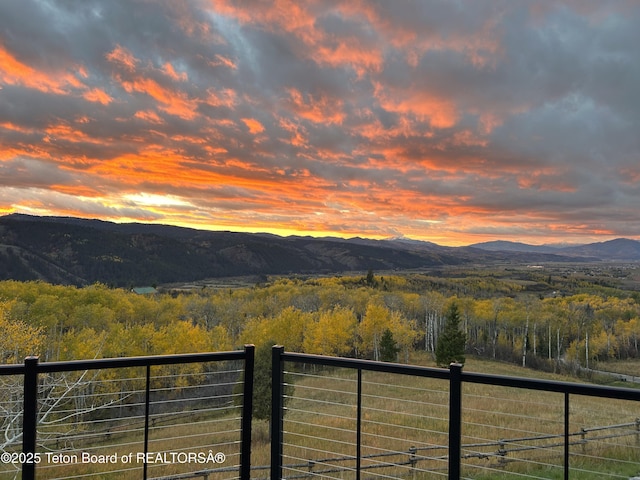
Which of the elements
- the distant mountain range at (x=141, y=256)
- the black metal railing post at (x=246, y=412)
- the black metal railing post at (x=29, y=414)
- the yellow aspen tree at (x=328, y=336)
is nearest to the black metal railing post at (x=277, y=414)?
the black metal railing post at (x=246, y=412)

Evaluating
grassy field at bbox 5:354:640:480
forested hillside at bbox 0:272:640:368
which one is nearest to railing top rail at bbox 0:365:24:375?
grassy field at bbox 5:354:640:480

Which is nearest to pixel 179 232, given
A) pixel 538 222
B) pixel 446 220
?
pixel 446 220

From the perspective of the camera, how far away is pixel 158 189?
103ft

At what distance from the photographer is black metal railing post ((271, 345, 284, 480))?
2814 mm

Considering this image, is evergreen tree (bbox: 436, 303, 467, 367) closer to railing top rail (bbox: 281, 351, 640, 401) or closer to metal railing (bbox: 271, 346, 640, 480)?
metal railing (bbox: 271, 346, 640, 480)

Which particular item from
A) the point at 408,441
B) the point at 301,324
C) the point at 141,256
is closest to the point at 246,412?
the point at 408,441

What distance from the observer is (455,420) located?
235cm

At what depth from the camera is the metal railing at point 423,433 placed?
91.7 inches

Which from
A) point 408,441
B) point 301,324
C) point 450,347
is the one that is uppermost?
point 408,441

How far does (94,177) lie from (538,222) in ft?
324

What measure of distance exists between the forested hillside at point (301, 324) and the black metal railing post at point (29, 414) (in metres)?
24.1

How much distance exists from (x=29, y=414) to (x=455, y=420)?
2.34 m

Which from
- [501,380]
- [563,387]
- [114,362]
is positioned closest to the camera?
[563,387]

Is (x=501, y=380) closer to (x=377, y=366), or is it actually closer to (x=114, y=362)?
(x=377, y=366)
